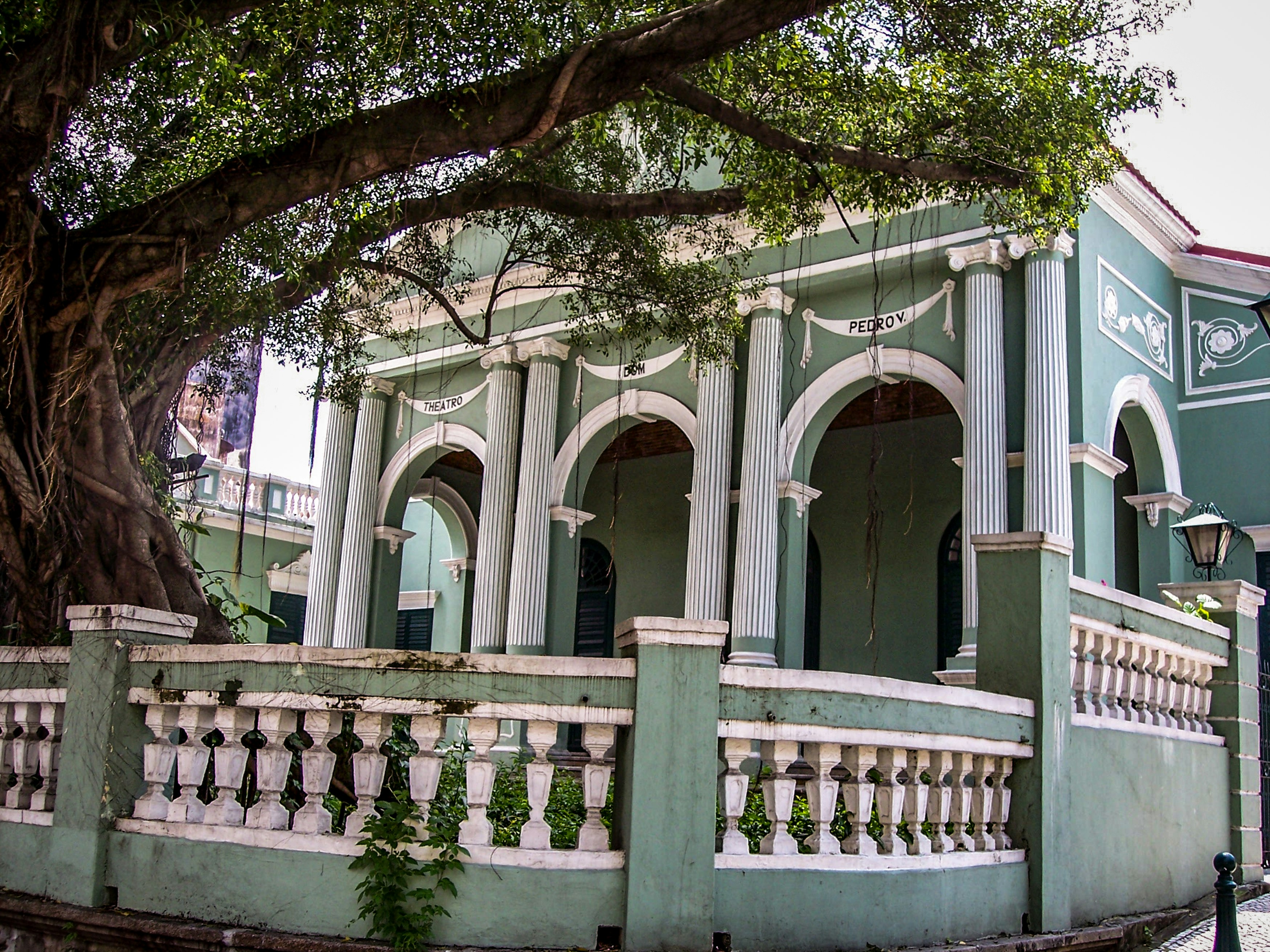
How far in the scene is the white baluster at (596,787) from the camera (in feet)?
14.1

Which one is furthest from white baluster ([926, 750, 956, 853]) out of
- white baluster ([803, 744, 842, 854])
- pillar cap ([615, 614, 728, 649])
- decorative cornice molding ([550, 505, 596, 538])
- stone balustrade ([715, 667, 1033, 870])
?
decorative cornice molding ([550, 505, 596, 538])

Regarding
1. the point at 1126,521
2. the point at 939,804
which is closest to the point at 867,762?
the point at 939,804

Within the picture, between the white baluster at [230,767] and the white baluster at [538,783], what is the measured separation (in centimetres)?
107

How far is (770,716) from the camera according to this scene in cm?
445

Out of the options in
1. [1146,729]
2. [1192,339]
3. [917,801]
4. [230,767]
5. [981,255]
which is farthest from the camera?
[1192,339]

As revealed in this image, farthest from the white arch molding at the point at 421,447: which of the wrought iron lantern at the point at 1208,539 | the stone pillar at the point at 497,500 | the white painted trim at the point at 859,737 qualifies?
the white painted trim at the point at 859,737

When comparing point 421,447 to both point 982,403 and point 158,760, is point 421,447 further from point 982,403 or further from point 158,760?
point 158,760

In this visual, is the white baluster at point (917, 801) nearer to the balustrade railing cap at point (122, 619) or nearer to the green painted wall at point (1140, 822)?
the green painted wall at point (1140, 822)

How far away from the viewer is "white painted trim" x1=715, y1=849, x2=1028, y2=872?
4363 mm

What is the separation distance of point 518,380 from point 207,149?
24.7 ft

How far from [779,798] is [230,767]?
6.60ft

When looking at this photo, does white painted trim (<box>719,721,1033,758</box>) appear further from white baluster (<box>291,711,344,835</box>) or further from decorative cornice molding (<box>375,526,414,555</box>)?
decorative cornice molding (<box>375,526,414,555</box>)

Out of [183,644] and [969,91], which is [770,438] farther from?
[183,644]

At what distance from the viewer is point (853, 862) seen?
456 cm
